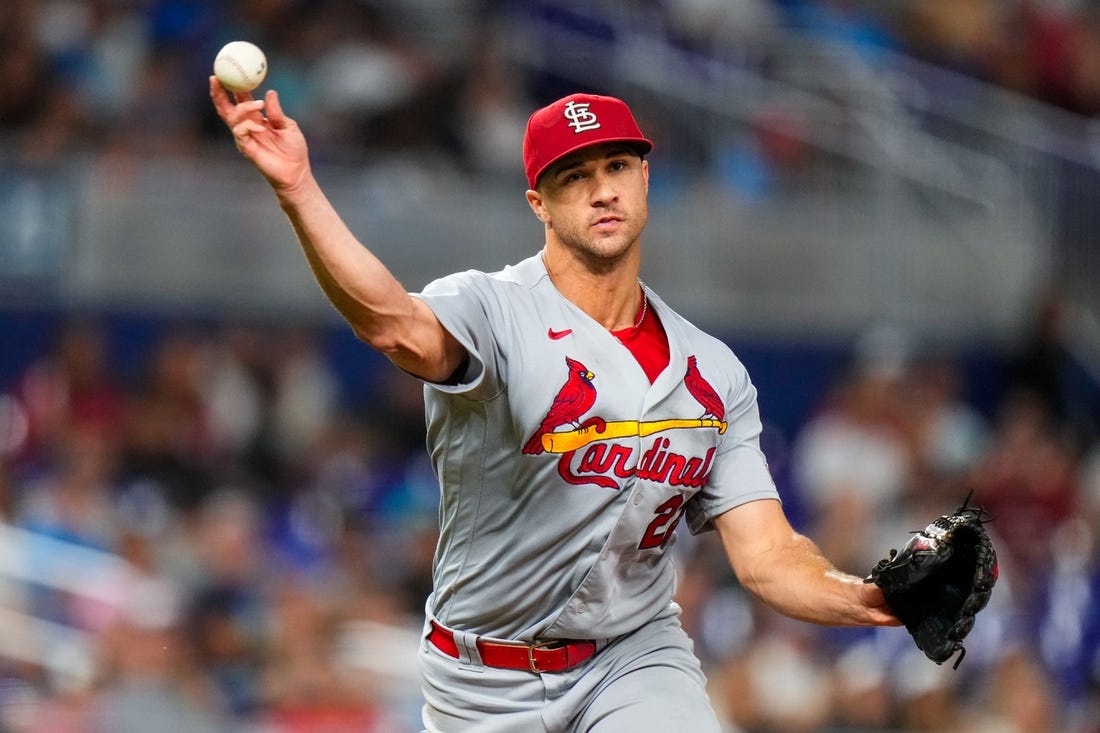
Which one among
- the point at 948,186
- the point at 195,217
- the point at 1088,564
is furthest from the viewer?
the point at 948,186

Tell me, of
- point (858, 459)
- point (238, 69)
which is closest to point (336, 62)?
point (858, 459)

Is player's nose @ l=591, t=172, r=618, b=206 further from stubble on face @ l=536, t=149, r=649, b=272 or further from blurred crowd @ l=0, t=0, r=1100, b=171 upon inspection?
blurred crowd @ l=0, t=0, r=1100, b=171

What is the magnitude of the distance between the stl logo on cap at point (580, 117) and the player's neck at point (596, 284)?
0.34m

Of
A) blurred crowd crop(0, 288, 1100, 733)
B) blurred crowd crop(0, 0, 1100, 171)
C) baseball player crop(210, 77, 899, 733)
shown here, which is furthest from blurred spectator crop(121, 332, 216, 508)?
baseball player crop(210, 77, 899, 733)

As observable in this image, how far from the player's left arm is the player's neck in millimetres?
616

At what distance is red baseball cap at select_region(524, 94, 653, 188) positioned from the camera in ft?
14.4

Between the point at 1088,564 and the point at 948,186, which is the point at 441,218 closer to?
the point at 948,186

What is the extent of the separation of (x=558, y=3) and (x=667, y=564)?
8.54 meters

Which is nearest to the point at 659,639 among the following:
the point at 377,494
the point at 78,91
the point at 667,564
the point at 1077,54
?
the point at 667,564

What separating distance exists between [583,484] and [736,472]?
1.66 feet

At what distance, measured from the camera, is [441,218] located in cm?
1120

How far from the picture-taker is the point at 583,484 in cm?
431

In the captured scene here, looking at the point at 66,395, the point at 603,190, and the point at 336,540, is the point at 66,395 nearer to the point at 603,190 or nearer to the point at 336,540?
the point at 336,540

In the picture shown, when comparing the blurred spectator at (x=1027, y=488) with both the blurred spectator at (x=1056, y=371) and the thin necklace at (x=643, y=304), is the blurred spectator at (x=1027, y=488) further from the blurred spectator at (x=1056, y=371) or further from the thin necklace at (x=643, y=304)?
the thin necklace at (x=643, y=304)
